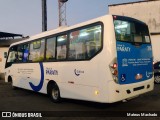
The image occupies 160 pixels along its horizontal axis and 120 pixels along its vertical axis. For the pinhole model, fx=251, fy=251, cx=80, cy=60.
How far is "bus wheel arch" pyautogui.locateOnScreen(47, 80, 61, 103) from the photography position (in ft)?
33.6

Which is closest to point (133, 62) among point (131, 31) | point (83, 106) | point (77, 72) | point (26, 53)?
point (131, 31)

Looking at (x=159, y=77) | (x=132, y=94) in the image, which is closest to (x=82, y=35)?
(x=132, y=94)

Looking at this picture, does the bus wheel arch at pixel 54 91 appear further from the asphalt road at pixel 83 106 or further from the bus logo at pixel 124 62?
the bus logo at pixel 124 62

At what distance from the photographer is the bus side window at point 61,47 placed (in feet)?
31.7

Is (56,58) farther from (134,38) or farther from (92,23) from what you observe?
(134,38)

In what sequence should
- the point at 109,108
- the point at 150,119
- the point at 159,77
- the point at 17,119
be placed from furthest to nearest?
the point at 159,77, the point at 109,108, the point at 17,119, the point at 150,119

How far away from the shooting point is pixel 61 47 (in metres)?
9.86

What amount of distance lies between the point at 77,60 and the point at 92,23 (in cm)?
143

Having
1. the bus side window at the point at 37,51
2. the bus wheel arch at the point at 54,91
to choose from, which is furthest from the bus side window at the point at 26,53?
the bus wheel arch at the point at 54,91

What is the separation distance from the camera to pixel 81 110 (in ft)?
28.9

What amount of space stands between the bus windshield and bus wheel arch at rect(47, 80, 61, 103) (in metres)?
3.68

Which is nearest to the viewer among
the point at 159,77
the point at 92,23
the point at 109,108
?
the point at 92,23

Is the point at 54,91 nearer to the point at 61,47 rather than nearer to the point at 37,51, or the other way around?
the point at 61,47

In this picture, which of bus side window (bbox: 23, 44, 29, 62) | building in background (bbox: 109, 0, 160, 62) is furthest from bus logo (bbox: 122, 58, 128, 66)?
building in background (bbox: 109, 0, 160, 62)
